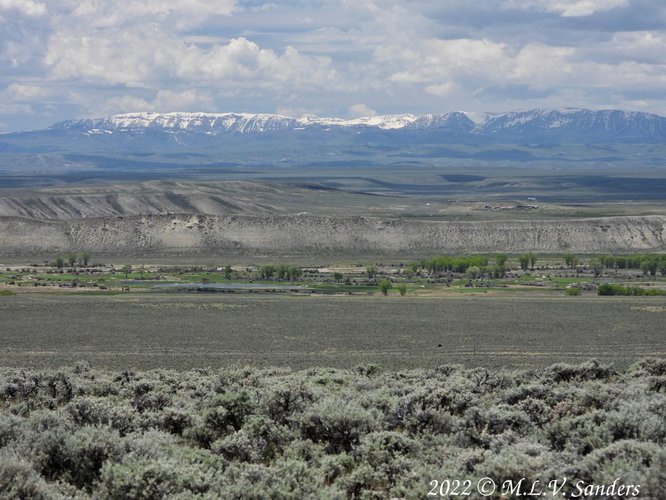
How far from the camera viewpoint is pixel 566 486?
39.8 ft

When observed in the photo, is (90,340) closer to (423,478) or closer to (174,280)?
(423,478)

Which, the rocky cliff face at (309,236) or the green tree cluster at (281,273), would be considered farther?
the rocky cliff face at (309,236)

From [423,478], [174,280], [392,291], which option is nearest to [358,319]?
[392,291]

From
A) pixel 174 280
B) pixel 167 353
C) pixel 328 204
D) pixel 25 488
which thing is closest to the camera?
pixel 25 488

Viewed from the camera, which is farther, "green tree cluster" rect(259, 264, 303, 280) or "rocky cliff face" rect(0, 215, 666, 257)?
"rocky cliff face" rect(0, 215, 666, 257)

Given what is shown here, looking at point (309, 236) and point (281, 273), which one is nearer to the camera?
point (281, 273)

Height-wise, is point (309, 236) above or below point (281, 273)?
above

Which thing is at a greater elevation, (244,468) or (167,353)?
(244,468)

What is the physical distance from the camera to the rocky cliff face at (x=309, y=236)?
10481 cm

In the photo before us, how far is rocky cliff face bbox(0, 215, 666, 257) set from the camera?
105 metres

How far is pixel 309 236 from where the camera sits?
11000cm

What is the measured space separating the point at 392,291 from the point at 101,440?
179 feet

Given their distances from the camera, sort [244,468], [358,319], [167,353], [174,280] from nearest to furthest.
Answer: [244,468] < [167,353] < [358,319] < [174,280]

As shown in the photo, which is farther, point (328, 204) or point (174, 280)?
point (328, 204)
